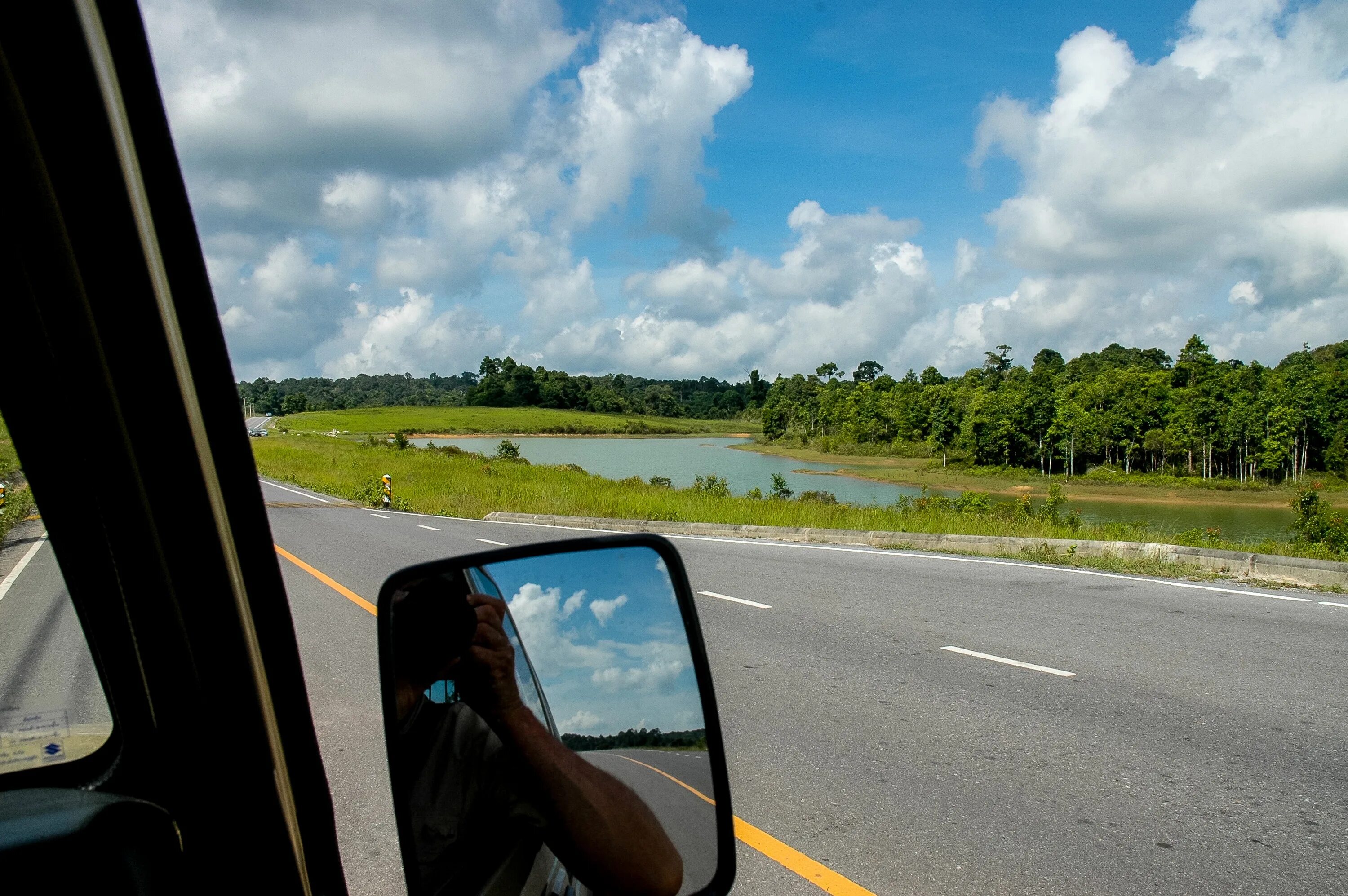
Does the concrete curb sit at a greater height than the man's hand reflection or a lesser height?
lesser

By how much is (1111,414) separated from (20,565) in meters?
74.7

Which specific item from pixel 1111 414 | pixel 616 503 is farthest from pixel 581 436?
pixel 616 503

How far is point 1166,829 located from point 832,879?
162cm

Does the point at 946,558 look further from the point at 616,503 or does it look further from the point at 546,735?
the point at 546,735

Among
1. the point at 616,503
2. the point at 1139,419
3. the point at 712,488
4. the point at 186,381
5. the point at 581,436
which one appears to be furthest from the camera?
the point at 581,436

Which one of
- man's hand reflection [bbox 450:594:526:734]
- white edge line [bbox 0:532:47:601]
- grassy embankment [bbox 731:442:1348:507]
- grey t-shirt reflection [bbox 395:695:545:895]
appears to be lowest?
grassy embankment [bbox 731:442:1348:507]

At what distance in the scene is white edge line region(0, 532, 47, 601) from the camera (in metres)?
1.23

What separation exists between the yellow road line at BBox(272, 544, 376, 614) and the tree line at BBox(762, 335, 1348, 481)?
206ft

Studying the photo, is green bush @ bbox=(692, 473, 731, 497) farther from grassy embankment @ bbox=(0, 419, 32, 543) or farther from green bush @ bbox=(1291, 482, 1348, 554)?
grassy embankment @ bbox=(0, 419, 32, 543)

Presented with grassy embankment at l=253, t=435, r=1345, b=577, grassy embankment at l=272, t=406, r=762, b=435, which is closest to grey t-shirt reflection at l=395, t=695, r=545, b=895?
grassy embankment at l=253, t=435, r=1345, b=577

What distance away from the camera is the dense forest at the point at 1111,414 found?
58031 millimetres

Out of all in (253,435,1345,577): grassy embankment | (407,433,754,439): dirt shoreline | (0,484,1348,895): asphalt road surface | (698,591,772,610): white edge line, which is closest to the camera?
(0,484,1348,895): asphalt road surface

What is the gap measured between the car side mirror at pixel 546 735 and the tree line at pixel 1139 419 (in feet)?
223

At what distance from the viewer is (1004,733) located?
17.2 feet
